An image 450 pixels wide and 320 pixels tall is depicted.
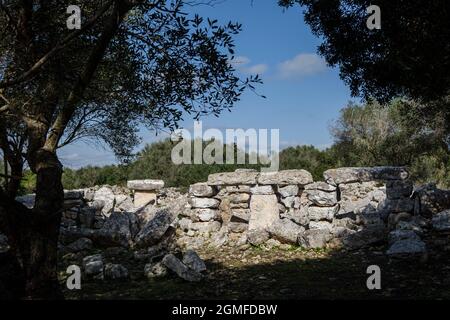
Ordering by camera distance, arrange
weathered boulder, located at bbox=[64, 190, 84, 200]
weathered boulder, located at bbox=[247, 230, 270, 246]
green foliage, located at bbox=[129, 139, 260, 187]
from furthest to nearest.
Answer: green foliage, located at bbox=[129, 139, 260, 187] → weathered boulder, located at bbox=[64, 190, 84, 200] → weathered boulder, located at bbox=[247, 230, 270, 246]

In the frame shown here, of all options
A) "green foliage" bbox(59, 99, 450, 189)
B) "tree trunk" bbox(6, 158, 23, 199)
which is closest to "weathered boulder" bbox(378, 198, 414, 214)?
"tree trunk" bbox(6, 158, 23, 199)

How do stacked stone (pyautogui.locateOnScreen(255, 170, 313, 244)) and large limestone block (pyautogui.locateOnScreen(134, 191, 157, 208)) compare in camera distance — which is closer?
stacked stone (pyautogui.locateOnScreen(255, 170, 313, 244))

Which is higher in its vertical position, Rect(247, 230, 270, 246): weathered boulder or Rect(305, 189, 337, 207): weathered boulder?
Rect(305, 189, 337, 207): weathered boulder

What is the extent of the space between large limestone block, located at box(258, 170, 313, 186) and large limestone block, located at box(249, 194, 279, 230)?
0.44 meters

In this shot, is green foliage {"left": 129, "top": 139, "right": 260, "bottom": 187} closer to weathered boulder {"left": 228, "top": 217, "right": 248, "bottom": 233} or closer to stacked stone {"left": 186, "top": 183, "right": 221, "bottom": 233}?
stacked stone {"left": 186, "top": 183, "right": 221, "bottom": 233}

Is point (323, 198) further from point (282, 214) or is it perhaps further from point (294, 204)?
point (282, 214)

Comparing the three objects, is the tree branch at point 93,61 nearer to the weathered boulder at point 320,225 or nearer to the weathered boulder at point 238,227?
the weathered boulder at point 238,227

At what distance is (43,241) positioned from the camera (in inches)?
236

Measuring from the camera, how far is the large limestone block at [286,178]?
13422 millimetres

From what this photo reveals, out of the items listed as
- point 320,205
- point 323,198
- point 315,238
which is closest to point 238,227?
point 320,205

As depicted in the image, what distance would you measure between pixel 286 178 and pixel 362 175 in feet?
7.20

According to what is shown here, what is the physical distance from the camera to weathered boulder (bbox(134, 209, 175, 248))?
41.2 ft

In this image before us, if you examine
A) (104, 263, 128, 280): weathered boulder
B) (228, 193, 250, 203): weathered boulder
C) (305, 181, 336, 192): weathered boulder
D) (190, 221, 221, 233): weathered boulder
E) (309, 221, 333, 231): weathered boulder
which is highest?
(305, 181, 336, 192): weathered boulder

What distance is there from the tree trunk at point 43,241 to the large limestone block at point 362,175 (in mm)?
9046
